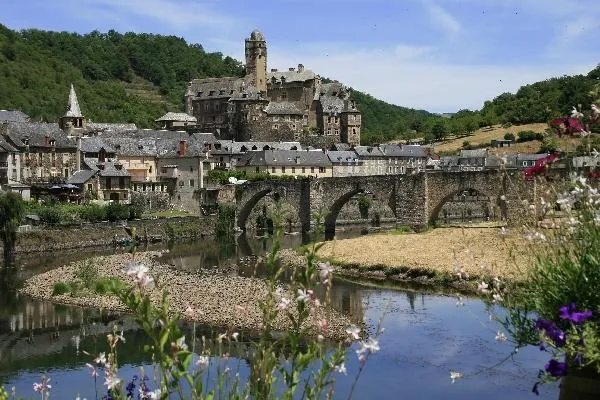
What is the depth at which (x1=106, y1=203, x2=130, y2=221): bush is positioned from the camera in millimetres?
66312

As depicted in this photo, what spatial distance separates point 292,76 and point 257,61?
17.4ft

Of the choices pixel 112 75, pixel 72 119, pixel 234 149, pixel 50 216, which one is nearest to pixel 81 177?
pixel 50 216

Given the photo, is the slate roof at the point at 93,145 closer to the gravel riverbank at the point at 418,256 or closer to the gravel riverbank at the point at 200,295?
the gravel riverbank at the point at 418,256

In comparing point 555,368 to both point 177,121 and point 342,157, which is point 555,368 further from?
point 177,121

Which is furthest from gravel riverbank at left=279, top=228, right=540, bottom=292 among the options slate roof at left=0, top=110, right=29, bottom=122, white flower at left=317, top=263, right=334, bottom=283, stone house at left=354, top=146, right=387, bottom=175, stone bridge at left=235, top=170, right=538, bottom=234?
slate roof at left=0, top=110, right=29, bottom=122

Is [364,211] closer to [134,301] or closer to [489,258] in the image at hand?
[489,258]

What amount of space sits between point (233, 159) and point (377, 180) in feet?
97.6

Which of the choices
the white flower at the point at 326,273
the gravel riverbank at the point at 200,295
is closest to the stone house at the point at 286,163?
A: the gravel riverbank at the point at 200,295

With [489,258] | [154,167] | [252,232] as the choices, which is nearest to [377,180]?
[252,232]

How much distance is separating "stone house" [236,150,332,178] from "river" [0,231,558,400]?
163 feet

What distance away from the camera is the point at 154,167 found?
281 feet

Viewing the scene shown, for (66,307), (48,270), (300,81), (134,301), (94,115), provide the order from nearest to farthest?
1. (134,301)
2. (66,307)
3. (48,270)
4. (300,81)
5. (94,115)

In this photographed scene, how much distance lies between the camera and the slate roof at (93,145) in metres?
80.7

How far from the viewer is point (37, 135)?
77750 mm
